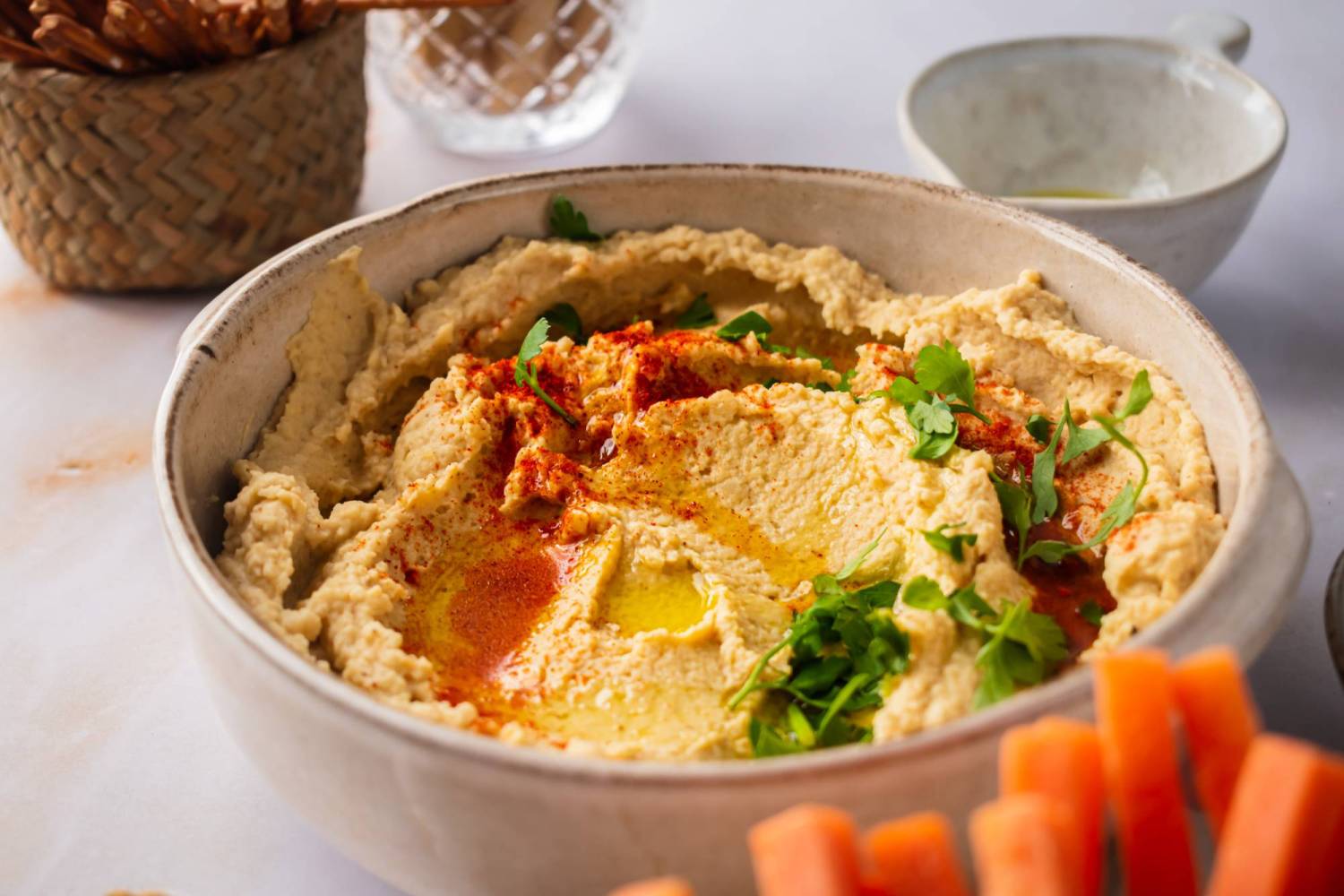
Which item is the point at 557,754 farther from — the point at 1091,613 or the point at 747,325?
the point at 747,325

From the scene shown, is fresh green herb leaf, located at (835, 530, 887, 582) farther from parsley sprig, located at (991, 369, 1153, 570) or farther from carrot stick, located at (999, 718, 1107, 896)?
carrot stick, located at (999, 718, 1107, 896)

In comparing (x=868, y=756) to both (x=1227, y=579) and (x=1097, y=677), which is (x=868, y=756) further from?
(x=1227, y=579)

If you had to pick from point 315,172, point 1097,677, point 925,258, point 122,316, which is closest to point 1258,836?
point 1097,677

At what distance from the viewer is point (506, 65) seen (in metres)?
3.58

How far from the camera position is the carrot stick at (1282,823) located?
4.08 ft

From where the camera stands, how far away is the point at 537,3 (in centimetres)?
350

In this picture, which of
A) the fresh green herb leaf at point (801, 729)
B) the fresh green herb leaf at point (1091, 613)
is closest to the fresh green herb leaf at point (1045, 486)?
the fresh green herb leaf at point (1091, 613)

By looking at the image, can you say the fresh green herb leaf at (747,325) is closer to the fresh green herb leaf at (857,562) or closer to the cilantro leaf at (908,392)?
the cilantro leaf at (908,392)

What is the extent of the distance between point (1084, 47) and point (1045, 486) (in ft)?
5.95

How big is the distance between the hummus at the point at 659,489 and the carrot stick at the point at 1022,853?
50 cm

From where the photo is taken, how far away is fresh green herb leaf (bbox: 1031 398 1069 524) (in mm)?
2174

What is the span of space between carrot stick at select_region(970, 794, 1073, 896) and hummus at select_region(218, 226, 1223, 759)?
0.50m

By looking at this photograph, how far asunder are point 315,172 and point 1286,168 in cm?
258

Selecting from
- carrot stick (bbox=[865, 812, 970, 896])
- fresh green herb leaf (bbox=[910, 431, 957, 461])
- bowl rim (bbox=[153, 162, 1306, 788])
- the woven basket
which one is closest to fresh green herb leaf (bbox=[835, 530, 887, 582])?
fresh green herb leaf (bbox=[910, 431, 957, 461])
